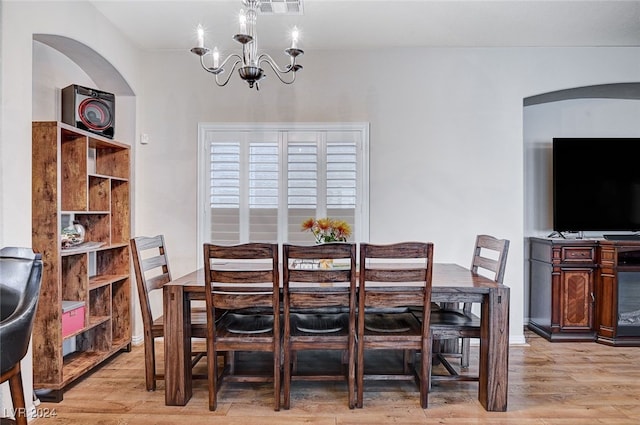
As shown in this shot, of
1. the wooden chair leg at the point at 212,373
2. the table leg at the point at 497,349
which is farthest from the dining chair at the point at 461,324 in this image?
the wooden chair leg at the point at 212,373

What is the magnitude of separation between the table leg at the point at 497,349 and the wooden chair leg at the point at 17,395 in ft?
7.76

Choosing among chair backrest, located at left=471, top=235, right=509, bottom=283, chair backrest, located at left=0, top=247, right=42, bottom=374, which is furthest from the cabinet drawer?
chair backrest, located at left=0, top=247, right=42, bottom=374

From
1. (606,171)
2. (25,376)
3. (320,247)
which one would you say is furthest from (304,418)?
(606,171)

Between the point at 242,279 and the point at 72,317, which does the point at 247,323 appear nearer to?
the point at 242,279

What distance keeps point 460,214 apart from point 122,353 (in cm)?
320

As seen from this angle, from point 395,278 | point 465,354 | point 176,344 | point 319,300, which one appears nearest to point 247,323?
point 176,344

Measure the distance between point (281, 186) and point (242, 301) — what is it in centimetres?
170

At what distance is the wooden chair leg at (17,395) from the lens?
1779 millimetres

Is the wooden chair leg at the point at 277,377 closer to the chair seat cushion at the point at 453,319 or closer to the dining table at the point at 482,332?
the dining table at the point at 482,332

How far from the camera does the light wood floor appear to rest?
243cm

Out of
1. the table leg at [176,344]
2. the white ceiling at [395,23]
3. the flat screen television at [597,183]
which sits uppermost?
the white ceiling at [395,23]

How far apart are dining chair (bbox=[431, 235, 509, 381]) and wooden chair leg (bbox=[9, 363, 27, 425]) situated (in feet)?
6.94

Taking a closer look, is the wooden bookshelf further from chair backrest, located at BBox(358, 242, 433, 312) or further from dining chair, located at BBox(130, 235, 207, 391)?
chair backrest, located at BBox(358, 242, 433, 312)

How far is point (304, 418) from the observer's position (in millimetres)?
2434
